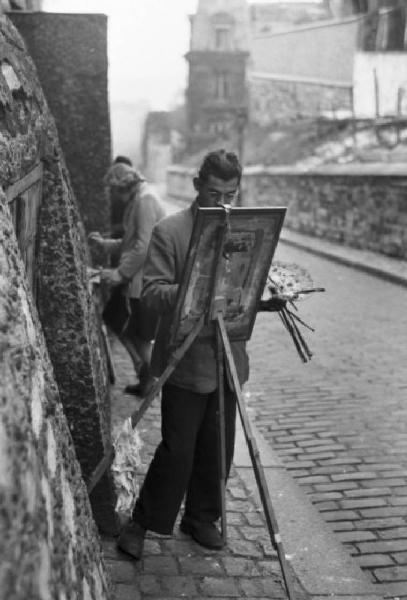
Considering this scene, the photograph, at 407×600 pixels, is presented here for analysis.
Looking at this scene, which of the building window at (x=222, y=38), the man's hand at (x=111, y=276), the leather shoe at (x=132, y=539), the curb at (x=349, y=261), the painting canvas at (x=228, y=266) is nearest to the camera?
the painting canvas at (x=228, y=266)

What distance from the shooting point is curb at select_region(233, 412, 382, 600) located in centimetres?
378

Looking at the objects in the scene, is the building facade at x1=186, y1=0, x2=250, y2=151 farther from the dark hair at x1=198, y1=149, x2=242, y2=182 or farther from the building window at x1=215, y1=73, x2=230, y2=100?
the dark hair at x1=198, y1=149, x2=242, y2=182

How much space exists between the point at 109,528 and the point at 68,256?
134 centimetres

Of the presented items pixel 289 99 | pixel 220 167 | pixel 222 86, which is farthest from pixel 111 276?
pixel 222 86

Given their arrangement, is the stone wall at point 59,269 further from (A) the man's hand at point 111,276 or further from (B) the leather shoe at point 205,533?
(A) the man's hand at point 111,276

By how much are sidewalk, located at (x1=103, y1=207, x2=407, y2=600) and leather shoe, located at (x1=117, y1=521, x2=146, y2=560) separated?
0.04 m

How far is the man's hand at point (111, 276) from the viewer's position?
6.61m

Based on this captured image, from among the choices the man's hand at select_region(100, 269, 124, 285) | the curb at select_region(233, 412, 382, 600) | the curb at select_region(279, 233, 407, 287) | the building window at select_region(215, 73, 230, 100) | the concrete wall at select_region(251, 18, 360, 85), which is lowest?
the curb at select_region(279, 233, 407, 287)

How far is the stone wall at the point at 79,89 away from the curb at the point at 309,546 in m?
3.47

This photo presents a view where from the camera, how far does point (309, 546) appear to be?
166 inches

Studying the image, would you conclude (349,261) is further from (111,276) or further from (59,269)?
(59,269)

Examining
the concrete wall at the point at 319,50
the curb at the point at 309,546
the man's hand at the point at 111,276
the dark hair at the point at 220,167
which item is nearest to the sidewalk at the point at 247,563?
the curb at the point at 309,546

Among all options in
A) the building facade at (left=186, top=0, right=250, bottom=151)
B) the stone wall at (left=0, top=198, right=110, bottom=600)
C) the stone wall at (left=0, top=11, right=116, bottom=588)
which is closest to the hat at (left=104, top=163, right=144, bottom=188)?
the stone wall at (left=0, top=11, right=116, bottom=588)

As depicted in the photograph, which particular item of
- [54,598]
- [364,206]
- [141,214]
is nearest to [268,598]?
[54,598]
